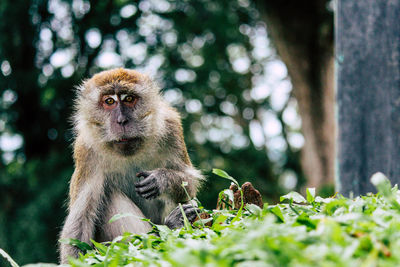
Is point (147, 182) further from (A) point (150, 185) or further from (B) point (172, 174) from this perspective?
(B) point (172, 174)

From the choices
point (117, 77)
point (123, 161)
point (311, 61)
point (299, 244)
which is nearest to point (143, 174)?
point (123, 161)

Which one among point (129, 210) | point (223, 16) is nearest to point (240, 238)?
point (129, 210)

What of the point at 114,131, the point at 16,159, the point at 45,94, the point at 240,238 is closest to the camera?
the point at 240,238

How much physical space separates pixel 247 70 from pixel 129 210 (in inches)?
463

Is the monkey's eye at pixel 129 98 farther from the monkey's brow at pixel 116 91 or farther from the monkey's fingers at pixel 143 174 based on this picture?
the monkey's fingers at pixel 143 174

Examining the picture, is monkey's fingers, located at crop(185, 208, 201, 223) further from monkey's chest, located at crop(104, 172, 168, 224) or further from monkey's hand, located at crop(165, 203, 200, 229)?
monkey's chest, located at crop(104, 172, 168, 224)

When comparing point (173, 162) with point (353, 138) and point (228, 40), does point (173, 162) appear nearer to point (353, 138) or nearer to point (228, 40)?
point (353, 138)

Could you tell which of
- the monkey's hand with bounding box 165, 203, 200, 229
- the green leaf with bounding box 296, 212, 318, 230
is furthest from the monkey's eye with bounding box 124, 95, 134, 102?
the green leaf with bounding box 296, 212, 318, 230

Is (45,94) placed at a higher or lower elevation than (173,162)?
higher

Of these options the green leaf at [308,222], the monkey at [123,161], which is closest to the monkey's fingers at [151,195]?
the monkey at [123,161]

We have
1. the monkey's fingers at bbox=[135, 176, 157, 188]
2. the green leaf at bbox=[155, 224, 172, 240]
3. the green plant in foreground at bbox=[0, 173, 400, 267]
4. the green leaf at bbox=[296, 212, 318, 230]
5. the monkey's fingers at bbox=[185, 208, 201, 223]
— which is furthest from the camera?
the monkey's fingers at bbox=[135, 176, 157, 188]

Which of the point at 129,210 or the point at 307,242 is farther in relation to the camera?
the point at 129,210

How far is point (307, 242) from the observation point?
4.74 feet

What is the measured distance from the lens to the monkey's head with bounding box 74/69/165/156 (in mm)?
3504
